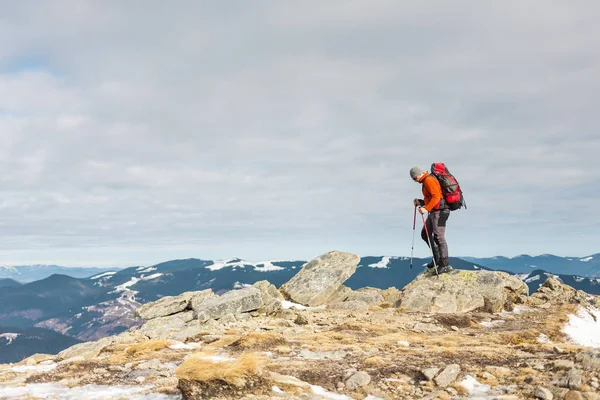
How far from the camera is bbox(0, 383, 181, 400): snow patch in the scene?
357 inches

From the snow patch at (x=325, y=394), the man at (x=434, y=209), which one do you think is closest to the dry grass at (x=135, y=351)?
the snow patch at (x=325, y=394)

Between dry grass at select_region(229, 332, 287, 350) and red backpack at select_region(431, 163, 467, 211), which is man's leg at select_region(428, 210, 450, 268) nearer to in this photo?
red backpack at select_region(431, 163, 467, 211)

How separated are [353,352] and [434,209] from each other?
40.2 ft

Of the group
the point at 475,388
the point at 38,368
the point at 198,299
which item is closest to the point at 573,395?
the point at 475,388

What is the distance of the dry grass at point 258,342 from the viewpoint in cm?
1346

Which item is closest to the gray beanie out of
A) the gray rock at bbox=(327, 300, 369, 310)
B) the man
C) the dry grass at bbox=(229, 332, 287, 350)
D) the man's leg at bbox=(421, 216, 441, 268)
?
the man

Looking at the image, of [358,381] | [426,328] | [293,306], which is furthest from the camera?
[293,306]

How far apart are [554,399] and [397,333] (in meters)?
9.17

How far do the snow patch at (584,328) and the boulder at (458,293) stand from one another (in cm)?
354

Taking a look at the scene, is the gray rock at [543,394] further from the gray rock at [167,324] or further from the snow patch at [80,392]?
the gray rock at [167,324]

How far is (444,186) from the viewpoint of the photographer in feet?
73.9

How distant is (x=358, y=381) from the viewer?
902cm

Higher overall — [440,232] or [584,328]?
[440,232]

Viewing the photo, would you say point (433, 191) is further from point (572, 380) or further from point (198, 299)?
point (198, 299)
